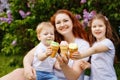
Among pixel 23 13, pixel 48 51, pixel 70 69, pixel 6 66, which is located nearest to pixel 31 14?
pixel 23 13

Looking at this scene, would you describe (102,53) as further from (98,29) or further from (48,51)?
→ (48,51)

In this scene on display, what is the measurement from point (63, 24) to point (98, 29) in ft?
1.33

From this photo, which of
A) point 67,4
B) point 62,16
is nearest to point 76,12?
point 67,4

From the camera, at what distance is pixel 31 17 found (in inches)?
294

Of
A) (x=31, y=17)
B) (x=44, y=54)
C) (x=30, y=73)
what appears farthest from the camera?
(x=31, y=17)

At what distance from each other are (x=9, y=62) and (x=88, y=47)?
3.40 m

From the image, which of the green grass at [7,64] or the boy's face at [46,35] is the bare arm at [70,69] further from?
the green grass at [7,64]

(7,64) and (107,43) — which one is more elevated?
(107,43)

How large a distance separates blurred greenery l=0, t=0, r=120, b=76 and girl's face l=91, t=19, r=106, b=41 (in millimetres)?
1990

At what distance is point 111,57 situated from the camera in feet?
15.7

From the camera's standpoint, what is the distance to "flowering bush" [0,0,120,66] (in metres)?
6.95

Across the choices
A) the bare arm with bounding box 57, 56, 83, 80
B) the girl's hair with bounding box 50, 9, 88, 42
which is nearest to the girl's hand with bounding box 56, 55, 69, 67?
the bare arm with bounding box 57, 56, 83, 80

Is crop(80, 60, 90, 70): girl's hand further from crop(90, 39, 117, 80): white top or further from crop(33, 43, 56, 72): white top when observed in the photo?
crop(33, 43, 56, 72): white top

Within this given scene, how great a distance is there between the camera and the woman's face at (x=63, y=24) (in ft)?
16.3
